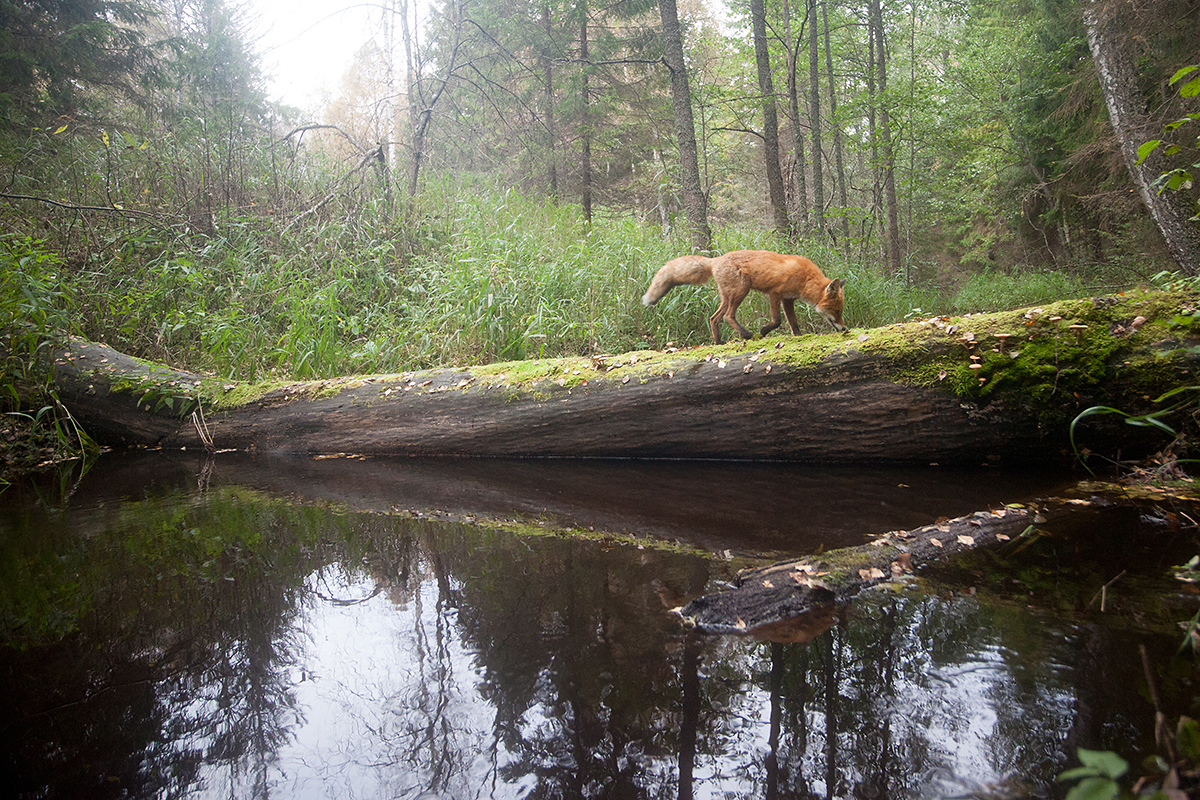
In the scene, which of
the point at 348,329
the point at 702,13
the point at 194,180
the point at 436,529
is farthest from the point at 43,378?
the point at 702,13

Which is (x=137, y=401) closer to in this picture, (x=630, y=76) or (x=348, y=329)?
(x=348, y=329)

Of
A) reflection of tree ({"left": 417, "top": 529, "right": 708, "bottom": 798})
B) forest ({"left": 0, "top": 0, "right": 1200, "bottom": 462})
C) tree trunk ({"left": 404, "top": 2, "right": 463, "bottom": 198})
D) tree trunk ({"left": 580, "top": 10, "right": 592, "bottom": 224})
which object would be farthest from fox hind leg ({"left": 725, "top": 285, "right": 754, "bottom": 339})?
tree trunk ({"left": 580, "top": 10, "right": 592, "bottom": 224})

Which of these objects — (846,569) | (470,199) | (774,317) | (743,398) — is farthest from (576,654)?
(470,199)

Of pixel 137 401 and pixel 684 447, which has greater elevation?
pixel 137 401

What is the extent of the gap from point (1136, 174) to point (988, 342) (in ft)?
23.2

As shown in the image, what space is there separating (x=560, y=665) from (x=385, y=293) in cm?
766

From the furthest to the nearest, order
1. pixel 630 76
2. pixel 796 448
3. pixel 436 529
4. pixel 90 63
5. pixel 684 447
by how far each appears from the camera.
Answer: pixel 630 76, pixel 90 63, pixel 684 447, pixel 796 448, pixel 436 529

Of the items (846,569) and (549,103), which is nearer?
(846,569)

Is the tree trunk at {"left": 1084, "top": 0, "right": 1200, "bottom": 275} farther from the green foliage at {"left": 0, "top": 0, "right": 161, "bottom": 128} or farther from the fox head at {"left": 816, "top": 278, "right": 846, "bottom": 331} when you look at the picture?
the green foliage at {"left": 0, "top": 0, "right": 161, "bottom": 128}

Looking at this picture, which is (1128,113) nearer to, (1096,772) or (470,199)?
(470,199)

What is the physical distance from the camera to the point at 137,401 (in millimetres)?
5969

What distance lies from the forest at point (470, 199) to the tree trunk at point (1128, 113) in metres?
0.03

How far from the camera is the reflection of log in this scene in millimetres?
1983

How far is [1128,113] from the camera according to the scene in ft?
26.2
